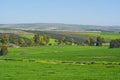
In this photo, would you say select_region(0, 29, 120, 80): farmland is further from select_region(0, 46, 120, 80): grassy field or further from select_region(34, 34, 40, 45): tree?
select_region(34, 34, 40, 45): tree

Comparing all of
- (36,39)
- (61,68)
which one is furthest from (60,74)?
(36,39)

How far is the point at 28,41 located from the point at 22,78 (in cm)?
13884

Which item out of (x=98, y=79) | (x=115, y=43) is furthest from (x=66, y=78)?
(x=115, y=43)

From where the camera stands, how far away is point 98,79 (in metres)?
31.5

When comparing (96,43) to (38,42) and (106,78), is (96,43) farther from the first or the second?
(106,78)

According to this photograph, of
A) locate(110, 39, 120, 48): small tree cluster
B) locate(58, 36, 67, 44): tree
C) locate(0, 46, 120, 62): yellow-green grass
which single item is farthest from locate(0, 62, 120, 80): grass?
locate(58, 36, 67, 44): tree

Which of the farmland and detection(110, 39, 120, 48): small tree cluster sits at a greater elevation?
the farmland

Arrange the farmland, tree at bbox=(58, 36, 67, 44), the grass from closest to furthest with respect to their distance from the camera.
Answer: the grass, the farmland, tree at bbox=(58, 36, 67, 44)

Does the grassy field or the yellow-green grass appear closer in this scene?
the grassy field

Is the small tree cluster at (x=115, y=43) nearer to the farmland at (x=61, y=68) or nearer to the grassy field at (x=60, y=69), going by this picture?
the farmland at (x=61, y=68)

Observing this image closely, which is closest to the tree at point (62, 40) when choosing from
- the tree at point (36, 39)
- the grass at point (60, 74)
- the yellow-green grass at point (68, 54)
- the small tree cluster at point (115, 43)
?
the tree at point (36, 39)

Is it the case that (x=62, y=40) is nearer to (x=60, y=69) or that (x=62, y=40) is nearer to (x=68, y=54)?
(x=68, y=54)

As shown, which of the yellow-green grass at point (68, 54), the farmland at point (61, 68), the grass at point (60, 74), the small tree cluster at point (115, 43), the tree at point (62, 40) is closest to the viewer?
the grass at point (60, 74)

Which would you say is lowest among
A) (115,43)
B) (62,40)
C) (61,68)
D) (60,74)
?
(62,40)
